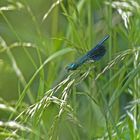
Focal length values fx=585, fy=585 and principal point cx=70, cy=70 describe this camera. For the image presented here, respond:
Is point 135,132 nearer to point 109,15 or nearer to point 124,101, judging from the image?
point 109,15

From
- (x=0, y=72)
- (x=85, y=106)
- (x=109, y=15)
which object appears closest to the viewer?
(x=109, y=15)

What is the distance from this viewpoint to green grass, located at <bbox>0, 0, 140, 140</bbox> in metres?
1.19

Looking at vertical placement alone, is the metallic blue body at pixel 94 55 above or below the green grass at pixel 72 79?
above

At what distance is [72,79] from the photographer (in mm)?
1160

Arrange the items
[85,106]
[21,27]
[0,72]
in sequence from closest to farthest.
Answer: [85,106], [0,72], [21,27]

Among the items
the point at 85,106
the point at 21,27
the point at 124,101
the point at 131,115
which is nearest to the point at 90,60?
the point at 131,115

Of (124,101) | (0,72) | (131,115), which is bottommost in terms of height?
(124,101)

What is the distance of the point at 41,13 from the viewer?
8.33 feet

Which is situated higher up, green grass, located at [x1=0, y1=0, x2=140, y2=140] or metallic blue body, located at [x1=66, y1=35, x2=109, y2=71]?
metallic blue body, located at [x1=66, y1=35, x2=109, y2=71]

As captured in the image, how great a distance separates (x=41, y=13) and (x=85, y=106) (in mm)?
683

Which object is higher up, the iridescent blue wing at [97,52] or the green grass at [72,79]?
the iridescent blue wing at [97,52]

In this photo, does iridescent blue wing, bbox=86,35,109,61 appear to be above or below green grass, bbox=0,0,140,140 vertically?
above

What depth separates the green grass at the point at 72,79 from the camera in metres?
1.19

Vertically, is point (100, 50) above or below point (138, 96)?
above
